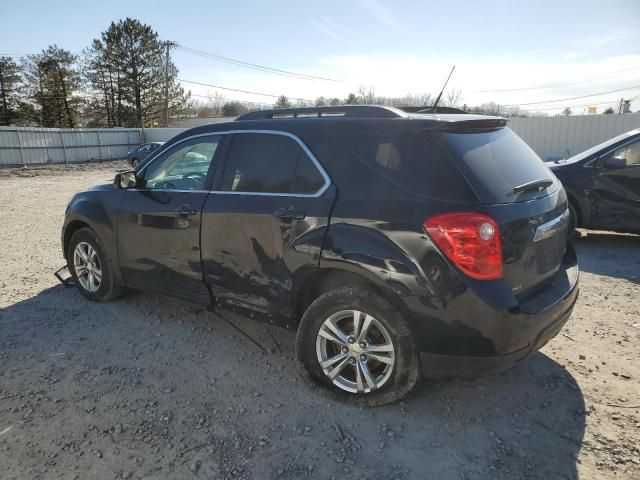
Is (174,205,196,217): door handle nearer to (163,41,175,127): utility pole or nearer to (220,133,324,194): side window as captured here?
(220,133,324,194): side window

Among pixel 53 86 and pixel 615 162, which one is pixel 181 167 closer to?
pixel 615 162

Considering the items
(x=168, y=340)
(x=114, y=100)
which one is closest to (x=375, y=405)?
(x=168, y=340)

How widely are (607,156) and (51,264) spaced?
775 centimetres

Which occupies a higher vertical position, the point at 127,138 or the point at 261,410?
the point at 261,410

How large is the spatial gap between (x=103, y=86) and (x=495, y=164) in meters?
48.6

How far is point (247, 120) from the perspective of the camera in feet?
11.8

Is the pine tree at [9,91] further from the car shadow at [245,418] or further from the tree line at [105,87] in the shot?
the car shadow at [245,418]

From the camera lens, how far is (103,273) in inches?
178

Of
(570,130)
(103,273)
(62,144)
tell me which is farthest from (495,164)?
(62,144)

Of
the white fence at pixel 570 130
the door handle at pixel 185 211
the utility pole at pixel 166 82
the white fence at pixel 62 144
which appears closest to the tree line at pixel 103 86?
the utility pole at pixel 166 82

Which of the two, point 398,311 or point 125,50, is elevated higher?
point 125,50

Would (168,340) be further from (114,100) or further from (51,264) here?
(114,100)

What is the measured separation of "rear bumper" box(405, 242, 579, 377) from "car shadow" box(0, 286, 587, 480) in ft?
1.46

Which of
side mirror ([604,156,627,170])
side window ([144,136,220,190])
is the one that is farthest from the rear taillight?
side mirror ([604,156,627,170])
